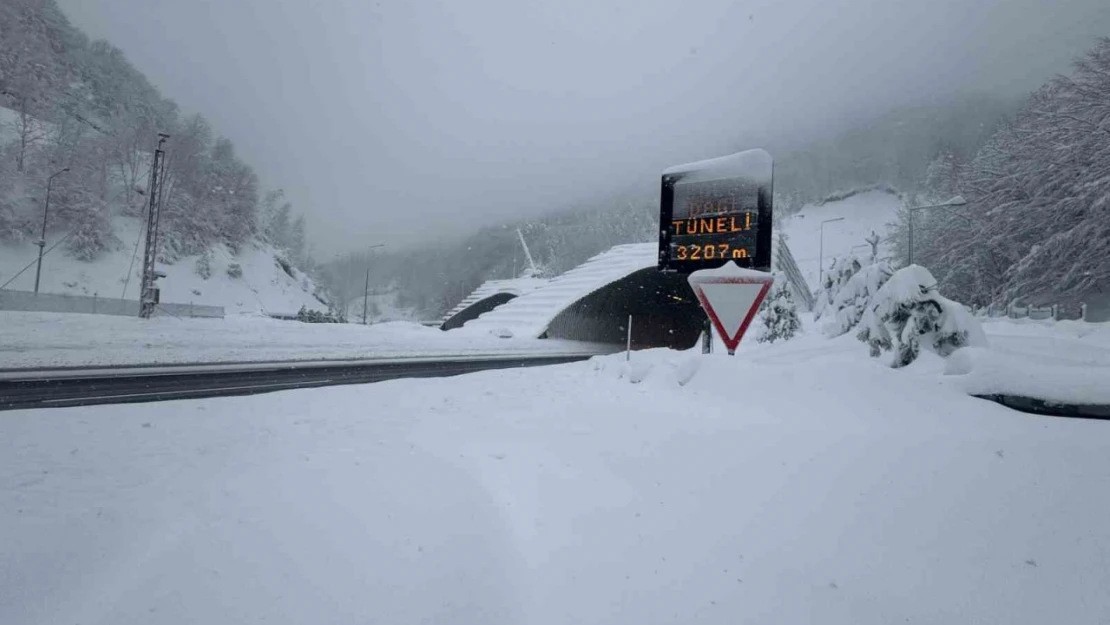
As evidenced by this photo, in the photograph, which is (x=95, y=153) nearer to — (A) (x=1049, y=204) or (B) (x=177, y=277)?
(B) (x=177, y=277)

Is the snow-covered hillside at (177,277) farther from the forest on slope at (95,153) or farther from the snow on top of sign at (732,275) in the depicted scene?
the snow on top of sign at (732,275)

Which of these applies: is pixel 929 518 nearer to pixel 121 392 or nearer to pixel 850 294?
pixel 121 392

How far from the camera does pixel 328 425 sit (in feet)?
16.5

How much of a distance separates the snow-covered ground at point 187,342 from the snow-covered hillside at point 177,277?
1452 inches

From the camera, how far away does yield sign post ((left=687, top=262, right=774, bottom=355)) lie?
4.91m

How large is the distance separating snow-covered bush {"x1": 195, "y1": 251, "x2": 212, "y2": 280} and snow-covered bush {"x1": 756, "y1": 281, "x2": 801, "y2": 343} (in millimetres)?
69605

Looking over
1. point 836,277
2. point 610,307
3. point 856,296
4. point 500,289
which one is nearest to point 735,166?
point 856,296

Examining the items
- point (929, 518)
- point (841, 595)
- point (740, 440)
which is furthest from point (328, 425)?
point (929, 518)

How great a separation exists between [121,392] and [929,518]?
1076 centimetres

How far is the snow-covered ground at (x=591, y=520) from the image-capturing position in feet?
6.99

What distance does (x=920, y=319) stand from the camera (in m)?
6.91

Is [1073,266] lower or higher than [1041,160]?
lower

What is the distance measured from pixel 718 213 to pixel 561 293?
23446 millimetres

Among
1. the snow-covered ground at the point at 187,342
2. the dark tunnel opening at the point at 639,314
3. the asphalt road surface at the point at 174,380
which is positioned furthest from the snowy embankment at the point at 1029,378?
the dark tunnel opening at the point at 639,314
